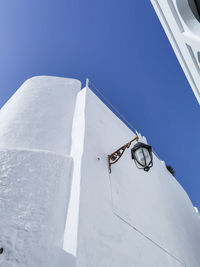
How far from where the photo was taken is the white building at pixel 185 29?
354 cm

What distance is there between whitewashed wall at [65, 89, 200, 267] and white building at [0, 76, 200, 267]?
14mm

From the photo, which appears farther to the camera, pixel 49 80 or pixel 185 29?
pixel 49 80

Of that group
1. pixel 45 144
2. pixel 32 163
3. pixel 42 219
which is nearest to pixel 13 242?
pixel 42 219

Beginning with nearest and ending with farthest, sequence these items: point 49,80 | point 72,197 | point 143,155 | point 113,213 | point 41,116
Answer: point 72,197
point 113,213
point 143,155
point 41,116
point 49,80

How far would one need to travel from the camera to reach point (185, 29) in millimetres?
3750

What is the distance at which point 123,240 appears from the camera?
10.3 feet

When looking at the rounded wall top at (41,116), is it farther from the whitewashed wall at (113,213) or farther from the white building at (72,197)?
the whitewashed wall at (113,213)

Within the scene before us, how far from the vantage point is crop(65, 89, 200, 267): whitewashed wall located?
2668 mm

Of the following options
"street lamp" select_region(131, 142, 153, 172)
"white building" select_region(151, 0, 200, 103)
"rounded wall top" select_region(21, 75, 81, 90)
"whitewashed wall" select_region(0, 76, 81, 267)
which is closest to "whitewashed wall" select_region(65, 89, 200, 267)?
"whitewashed wall" select_region(0, 76, 81, 267)

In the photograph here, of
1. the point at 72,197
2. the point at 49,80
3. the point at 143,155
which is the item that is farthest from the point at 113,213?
the point at 49,80

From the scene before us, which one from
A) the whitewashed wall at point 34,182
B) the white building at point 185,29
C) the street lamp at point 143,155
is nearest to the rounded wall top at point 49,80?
the whitewashed wall at point 34,182

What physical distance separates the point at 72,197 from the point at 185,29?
3945 millimetres

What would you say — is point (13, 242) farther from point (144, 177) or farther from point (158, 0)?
point (158, 0)

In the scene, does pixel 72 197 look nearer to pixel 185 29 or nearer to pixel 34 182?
pixel 34 182
